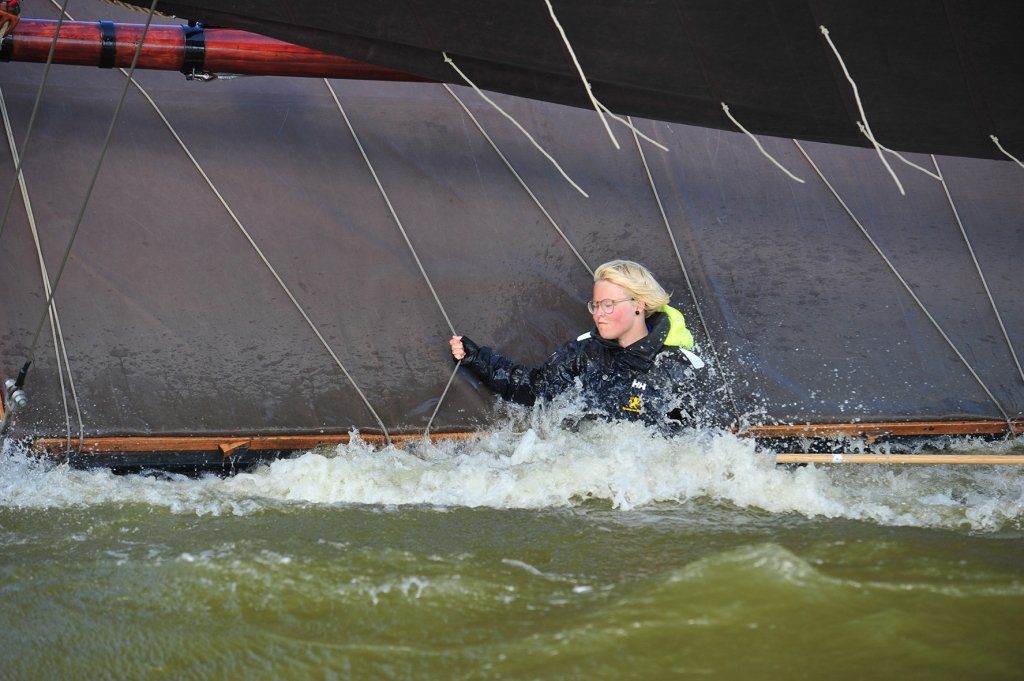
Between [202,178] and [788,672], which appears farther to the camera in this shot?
[202,178]

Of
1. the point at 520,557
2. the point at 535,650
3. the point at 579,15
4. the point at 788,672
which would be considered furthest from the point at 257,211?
the point at 788,672

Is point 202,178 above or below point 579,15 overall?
below

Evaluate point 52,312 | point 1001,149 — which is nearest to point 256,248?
point 52,312

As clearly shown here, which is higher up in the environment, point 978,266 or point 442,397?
point 978,266

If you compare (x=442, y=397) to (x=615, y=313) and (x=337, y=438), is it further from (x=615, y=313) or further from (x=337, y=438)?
(x=615, y=313)

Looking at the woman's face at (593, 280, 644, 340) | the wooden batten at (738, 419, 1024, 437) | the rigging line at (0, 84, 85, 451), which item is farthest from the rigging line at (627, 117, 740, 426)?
the rigging line at (0, 84, 85, 451)

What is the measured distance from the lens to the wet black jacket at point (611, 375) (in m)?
3.73

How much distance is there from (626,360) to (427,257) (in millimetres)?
895

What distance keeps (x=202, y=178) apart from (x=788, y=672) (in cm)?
288

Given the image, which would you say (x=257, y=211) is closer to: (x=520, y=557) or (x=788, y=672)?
(x=520, y=557)

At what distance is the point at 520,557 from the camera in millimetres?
2748

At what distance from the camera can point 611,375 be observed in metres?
3.81

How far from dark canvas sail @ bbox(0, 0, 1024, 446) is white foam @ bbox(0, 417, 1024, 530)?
0.78 feet

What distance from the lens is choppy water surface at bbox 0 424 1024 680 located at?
86.1 inches
